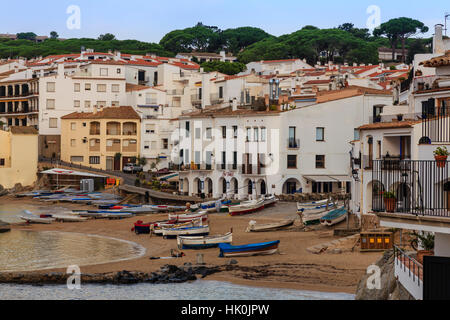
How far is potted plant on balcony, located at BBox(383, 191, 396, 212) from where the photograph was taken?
19.1 m

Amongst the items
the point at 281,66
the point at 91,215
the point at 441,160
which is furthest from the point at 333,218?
the point at 281,66

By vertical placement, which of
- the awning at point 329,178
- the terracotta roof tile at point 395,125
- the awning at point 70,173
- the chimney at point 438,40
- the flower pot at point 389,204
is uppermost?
the chimney at point 438,40

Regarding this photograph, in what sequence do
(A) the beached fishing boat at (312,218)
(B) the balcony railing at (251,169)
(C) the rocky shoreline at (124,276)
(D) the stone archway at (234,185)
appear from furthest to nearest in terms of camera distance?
(D) the stone archway at (234,185) < (B) the balcony railing at (251,169) < (A) the beached fishing boat at (312,218) < (C) the rocky shoreline at (124,276)

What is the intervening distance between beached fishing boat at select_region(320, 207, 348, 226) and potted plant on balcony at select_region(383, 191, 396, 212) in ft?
97.8

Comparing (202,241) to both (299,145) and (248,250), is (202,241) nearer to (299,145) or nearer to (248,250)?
(248,250)

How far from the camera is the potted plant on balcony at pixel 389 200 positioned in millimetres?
19141

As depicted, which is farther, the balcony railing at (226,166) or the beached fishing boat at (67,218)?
the balcony railing at (226,166)

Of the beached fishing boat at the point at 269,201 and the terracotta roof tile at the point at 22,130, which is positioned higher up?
the terracotta roof tile at the point at 22,130

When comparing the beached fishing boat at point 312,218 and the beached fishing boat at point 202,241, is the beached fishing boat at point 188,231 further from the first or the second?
the beached fishing boat at point 312,218

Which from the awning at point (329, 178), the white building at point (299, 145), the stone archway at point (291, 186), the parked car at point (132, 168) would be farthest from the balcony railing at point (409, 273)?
the parked car at point (132, 168)

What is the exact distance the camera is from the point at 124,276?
3644 cm

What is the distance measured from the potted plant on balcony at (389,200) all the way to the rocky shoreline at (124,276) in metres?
17.8

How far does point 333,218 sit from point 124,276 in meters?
17.3

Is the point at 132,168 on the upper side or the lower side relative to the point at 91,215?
upper
